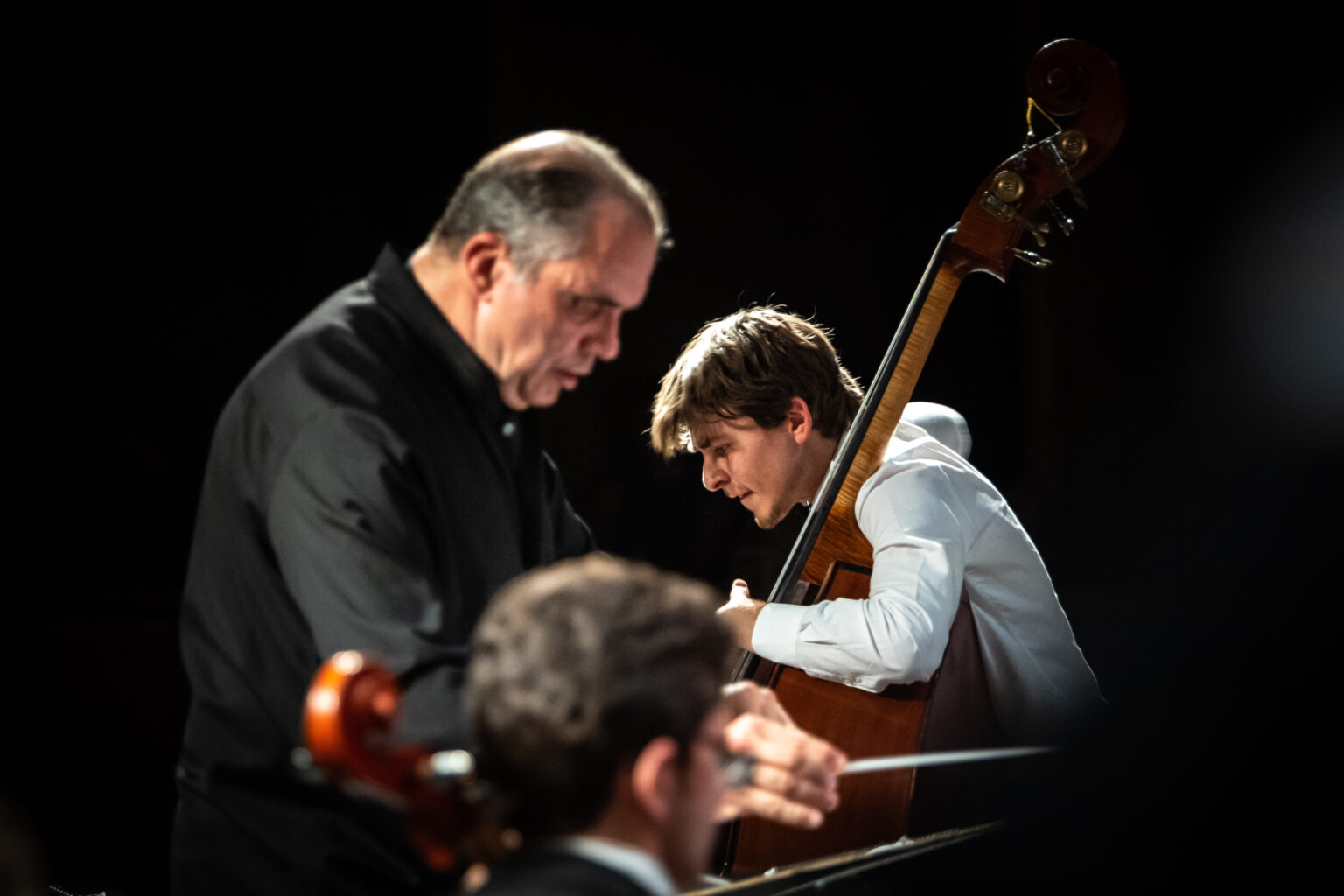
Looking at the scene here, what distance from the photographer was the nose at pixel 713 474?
101 inches

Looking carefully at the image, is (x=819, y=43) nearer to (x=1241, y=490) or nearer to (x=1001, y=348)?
(x=1001, y=348)

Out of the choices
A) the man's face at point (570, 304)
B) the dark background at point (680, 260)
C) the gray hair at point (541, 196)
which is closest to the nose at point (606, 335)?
the man's face at point (570, 304)

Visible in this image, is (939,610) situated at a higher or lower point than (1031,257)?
lower

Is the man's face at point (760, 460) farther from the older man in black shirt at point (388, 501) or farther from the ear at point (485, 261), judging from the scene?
the ear at point (485, 261)

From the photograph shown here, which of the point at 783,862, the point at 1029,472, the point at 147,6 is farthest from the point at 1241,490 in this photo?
the point at 147,6

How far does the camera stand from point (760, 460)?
2520 millimetres

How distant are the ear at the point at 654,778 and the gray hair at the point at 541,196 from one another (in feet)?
2.30

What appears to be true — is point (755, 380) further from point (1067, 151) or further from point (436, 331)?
point (436, 331)

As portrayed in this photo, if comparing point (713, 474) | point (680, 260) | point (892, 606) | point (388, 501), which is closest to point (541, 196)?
point (388, 501)

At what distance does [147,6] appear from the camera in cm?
332

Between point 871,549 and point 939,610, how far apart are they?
25 centimetres

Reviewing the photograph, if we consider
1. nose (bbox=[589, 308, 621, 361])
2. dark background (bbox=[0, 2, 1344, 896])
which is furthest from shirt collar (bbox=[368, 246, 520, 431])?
dark background (bbox=[0, 2, 1344, 896])

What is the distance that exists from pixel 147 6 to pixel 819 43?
6.01ft

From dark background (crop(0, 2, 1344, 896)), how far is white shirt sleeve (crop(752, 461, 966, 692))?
123cm
